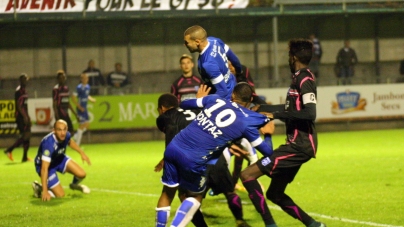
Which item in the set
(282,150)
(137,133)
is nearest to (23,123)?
(137,133)

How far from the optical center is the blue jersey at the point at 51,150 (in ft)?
40.5

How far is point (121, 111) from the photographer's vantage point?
957 inches

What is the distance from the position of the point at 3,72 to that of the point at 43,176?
17665 mm

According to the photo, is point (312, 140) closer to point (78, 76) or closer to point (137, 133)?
point (137, 133)

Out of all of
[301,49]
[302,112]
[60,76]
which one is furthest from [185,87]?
[60,76]

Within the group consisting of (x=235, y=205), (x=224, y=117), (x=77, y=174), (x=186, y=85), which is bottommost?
(x=77, y=174)

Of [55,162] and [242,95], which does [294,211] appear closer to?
[242,95]

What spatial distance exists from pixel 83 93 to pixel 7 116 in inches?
97.6

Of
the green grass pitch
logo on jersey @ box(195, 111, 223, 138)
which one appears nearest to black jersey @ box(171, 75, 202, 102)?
the green grass pitch

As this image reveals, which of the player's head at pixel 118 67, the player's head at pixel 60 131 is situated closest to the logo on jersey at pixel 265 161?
the player's head at pixel 60 131

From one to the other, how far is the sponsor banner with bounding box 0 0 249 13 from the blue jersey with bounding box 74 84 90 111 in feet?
14.9

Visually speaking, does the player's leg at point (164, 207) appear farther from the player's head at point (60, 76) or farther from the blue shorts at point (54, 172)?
the player's head at point (60, 76)

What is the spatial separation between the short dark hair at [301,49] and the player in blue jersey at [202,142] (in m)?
1.04

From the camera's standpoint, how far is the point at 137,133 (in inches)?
971
